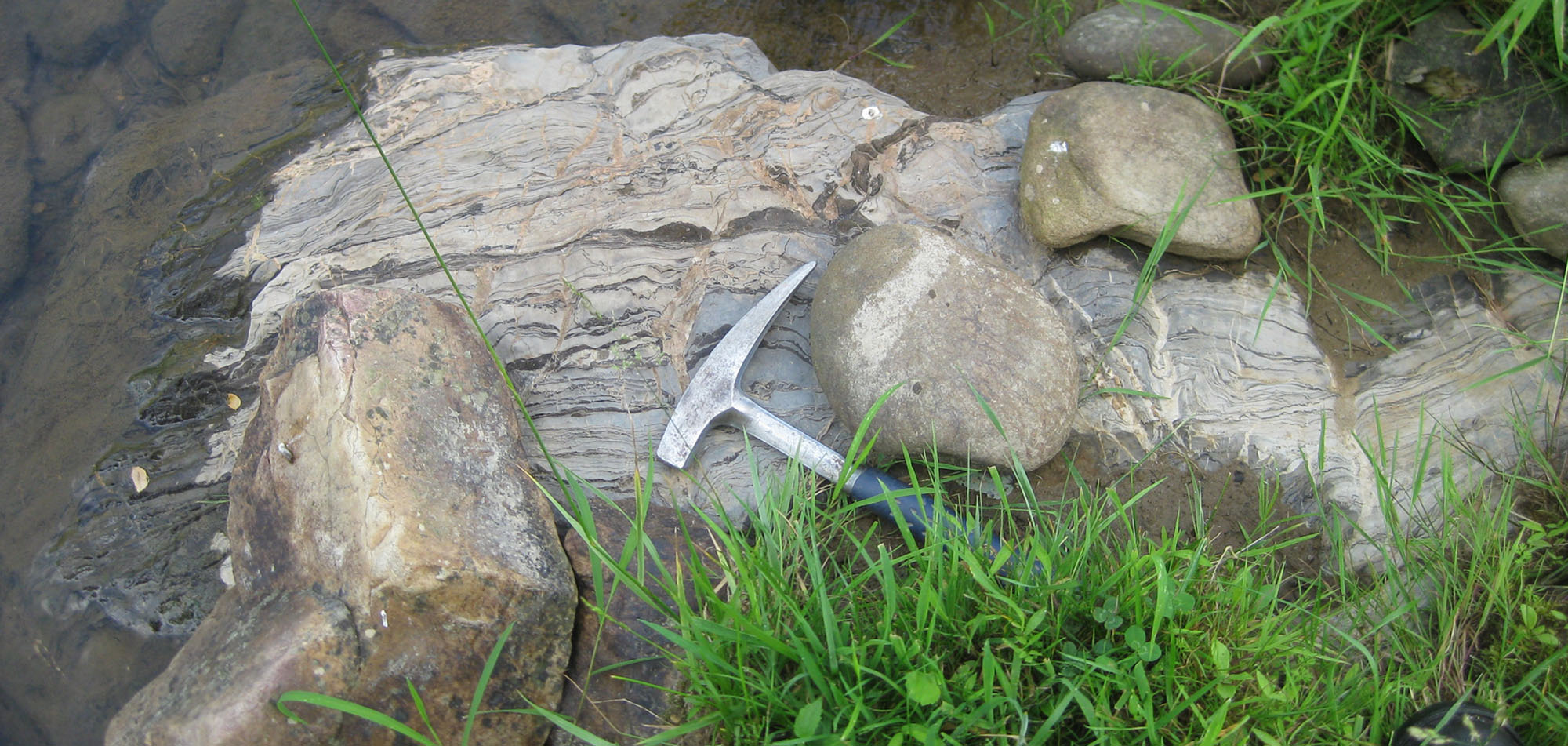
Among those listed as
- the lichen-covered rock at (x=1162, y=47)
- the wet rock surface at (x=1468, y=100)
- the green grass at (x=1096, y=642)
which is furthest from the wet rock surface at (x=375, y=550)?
the wet rock surface at (x=1468, y=100)

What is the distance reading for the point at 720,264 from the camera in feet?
8.66

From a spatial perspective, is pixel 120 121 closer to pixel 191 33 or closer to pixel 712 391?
pixel 191 33

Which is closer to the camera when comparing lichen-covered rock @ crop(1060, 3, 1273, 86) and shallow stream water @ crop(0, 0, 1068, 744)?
shallow stream water @ crop(0, 0, 1068, 744)

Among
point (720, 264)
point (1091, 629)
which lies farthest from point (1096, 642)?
point (720, 264)

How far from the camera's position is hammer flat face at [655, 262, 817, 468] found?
2314 mm

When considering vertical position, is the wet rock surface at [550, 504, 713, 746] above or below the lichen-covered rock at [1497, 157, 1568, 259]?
below

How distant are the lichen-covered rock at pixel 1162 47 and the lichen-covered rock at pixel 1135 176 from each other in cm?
23

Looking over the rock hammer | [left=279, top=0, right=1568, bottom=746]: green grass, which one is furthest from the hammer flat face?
[left=279, top=0, right=1568, bottom=746]: green grass

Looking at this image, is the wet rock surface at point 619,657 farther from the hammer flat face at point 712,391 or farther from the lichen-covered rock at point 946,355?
the lichen-covered rock at point 946,355

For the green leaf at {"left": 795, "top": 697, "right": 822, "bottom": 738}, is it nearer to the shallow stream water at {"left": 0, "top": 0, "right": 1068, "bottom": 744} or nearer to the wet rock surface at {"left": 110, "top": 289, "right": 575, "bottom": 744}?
the wet rock surface at {"left": 110, "top": 289, "right": 575, "bottom": 744}

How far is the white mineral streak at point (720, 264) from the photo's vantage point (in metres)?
2.39

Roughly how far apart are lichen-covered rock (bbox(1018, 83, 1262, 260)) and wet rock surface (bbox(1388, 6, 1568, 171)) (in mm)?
548

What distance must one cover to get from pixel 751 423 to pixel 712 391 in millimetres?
130

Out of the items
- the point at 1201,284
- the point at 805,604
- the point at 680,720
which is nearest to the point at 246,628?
the point at 680,720
